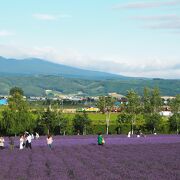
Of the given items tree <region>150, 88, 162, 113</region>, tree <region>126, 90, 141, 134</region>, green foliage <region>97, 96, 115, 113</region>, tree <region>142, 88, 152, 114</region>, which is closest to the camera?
tree <region>126, 90, 141, 134</region>

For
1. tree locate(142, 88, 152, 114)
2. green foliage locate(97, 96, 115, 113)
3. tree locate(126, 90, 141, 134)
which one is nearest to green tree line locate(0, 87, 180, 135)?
tree locate(126, 90, 141, 134)

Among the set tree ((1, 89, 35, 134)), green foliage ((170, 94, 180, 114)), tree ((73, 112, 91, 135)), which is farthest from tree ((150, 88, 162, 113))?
tree ((1, 89, 35, 134))

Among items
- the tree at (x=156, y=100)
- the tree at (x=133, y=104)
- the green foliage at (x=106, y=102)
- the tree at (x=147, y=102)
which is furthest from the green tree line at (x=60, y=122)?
the green foliage at (x=106, y=102)

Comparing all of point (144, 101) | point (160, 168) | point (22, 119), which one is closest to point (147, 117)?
point (144, 101)

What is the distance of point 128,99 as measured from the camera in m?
105

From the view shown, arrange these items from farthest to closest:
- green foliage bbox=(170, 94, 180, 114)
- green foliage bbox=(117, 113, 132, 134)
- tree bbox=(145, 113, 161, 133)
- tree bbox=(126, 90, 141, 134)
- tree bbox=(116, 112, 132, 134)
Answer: green foliage bbox=(170, 94, 180, 114) → tree bbox=(126, 90, 141, 134) → tree bbox=(116, 112, 132, 134) → green foliage bbox=(117, 113, 132, 134) → tree bbox=(145, 113, 161, 133)

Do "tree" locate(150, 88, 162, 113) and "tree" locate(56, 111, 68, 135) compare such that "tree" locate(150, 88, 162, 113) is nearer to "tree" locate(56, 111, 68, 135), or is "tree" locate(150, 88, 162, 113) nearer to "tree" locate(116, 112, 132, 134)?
"tree" locate(116, 112, 132, 134)

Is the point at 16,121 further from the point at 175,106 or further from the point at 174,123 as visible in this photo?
the point at 175,106

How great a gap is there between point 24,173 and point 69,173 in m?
2.10

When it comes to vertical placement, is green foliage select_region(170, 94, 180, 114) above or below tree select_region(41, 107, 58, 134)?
above

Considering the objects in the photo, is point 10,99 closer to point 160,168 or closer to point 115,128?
point 115,128

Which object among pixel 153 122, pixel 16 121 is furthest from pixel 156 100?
pixel 16 121

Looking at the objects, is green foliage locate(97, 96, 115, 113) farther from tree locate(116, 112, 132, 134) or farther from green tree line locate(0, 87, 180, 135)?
tree locate(116, 112, 132, 134)

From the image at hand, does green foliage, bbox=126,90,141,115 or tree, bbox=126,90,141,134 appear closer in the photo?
tree, bbox=126,90,141,134
